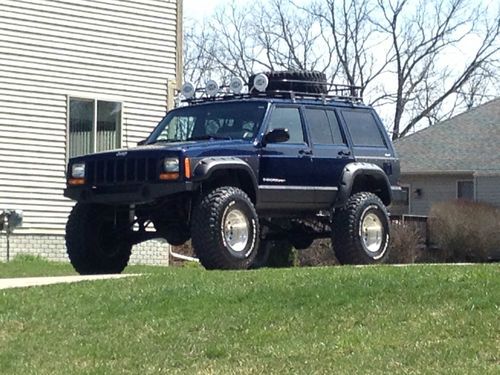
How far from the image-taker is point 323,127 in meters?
15.6

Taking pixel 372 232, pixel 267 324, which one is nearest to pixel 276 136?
pixel 372 232

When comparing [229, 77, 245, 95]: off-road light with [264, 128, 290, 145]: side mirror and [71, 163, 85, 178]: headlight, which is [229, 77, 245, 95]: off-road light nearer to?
[264, 128, 290, 145]: side mirror

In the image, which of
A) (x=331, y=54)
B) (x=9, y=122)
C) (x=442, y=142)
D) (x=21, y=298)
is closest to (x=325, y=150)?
(x=21, y=298)

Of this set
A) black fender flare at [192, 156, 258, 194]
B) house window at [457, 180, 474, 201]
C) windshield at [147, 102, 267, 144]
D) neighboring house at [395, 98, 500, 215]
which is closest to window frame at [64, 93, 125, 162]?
windshield at [147, 102, 267, 144]

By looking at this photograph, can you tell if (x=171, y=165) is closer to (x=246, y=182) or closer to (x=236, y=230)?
(x=236, y=230)

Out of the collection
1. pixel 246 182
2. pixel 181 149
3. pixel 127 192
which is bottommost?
pixel 127 192

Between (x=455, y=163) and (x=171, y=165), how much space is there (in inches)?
1063

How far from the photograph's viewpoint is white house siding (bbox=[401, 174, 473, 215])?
1572 inches

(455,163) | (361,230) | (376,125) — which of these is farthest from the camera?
(455,163)

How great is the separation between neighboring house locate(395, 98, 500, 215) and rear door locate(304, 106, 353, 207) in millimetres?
23139

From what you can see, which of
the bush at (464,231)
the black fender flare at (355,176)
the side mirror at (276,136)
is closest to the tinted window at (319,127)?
the black fender flare at (355,176)

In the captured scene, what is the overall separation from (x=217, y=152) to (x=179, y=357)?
4428mm

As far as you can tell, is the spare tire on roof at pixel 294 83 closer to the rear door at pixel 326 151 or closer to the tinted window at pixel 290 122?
the rear door at pixel 326 151

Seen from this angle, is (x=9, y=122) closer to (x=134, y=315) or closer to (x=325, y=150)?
(x=325, y=150)
